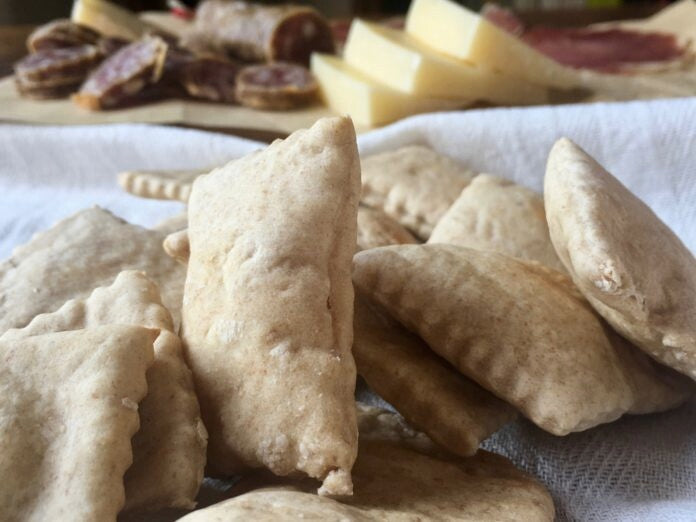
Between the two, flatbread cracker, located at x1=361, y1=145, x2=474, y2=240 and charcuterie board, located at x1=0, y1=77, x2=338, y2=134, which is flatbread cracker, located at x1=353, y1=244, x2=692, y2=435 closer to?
flatbread cracker, located at x1=361, y1=145, x2=474, y2=240

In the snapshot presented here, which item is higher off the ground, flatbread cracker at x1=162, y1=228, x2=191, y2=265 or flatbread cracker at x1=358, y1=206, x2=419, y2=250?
flatbread cracker at x1=162, y1=228, x2=191, y2=265

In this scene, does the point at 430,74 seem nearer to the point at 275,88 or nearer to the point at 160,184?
the point at 275,88

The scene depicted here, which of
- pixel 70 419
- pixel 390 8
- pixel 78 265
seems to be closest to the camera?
pixel 70 419

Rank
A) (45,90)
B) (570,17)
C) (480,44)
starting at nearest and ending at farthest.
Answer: (480,44)
(45,90)
(570,17)

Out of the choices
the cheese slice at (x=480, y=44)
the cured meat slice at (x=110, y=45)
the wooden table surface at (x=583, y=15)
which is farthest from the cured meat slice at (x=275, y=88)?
the wooden table surface at (x=583, y=15)

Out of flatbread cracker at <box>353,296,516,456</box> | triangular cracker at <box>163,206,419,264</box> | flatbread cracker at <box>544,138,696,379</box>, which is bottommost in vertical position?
triangular cracker at <box>163,206,419,264</box>

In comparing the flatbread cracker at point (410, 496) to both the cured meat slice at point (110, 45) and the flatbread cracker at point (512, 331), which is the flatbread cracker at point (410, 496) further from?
the cured meat slice at point (110, 45)

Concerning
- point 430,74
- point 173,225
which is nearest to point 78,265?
point 173,225

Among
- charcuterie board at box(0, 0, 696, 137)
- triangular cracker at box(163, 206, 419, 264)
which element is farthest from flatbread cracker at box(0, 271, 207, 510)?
charcuterie board at box(0, 0, 696, 137)
